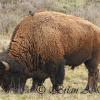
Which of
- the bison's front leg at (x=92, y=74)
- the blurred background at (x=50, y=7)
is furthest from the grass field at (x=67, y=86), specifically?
the blurred background at (x=50, y=7)

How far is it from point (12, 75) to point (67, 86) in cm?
345

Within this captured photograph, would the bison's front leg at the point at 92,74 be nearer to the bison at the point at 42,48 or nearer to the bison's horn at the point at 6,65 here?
the bison at the point at 42,48

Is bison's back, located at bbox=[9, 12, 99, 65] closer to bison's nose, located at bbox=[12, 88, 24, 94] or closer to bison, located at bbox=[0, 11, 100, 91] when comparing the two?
bison, located at bbox=[0, 11, 100, 91]

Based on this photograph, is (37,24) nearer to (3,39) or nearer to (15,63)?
(15,63)

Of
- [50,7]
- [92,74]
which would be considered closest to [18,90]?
[92,74]

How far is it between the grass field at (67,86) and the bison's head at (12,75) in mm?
254

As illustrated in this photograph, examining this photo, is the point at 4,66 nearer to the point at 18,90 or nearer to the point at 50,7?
the point at 18,90

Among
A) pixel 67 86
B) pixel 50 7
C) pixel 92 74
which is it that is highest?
pixel 92 74

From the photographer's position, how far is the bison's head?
36.0 feet

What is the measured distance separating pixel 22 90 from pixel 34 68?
0.74 metres

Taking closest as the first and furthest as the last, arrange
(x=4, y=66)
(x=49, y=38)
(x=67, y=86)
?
(x=4, y=66), (x=49, y=38), (x=67, y=86)

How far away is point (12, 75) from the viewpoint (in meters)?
11.2

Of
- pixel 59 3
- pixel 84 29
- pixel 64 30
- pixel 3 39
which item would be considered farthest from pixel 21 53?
pixel 59 3

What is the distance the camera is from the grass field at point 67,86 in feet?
32.8
